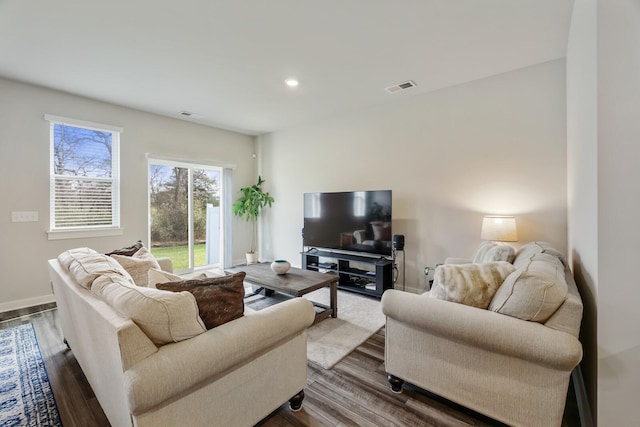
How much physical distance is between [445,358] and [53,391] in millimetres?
2620

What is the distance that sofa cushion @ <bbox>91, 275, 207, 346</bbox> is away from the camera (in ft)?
3.87

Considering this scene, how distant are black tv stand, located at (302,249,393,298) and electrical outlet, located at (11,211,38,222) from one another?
11.8 feet

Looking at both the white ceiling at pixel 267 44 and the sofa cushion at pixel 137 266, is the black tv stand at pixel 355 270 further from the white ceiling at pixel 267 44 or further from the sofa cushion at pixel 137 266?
the sofa cushion at pixel 137 266

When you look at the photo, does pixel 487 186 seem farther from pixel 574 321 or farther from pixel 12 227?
pixel 12 227

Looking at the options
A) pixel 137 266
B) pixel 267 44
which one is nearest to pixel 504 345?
pixel 137 266

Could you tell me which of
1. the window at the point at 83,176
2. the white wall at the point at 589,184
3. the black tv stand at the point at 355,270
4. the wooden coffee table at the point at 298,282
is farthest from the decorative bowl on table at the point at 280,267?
Result: the window at the point at 83,176

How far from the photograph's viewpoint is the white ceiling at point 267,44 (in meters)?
2.18

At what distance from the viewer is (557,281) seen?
1.45 metres

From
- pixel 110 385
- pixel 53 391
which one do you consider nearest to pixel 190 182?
pixel 53 391

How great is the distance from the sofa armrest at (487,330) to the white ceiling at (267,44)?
221 cm

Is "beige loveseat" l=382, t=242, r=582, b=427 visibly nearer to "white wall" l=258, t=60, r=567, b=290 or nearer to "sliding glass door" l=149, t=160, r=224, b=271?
"white wall" l=258, t=60, r=567, b=290

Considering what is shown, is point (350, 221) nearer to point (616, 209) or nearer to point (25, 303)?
point (616, 209)

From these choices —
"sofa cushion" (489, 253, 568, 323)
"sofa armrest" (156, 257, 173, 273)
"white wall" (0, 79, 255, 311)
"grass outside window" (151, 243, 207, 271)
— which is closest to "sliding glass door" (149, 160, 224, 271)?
"grass outside window" (151, 243, 207, 271)

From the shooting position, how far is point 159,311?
3.92 feet
